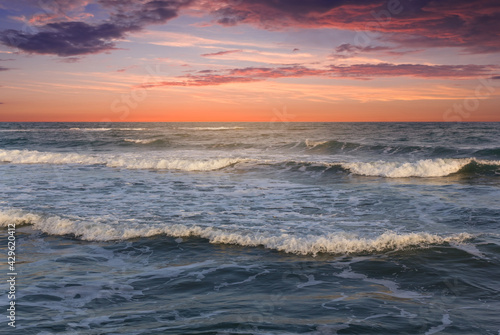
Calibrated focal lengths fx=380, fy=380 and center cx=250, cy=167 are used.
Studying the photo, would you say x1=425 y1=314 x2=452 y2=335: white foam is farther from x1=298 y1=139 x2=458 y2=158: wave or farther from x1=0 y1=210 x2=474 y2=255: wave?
x1=298 y1=139 x2=458 y2=158: wave

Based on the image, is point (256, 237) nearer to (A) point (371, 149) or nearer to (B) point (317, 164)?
(B) point (317, 164)

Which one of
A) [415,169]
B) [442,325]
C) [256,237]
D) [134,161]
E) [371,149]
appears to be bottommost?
[442,325]

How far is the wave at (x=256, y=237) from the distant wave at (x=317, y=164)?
11.9 meters

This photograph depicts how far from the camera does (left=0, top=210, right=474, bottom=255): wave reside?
26.2 ft

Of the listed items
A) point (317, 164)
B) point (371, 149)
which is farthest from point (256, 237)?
point (371, 149)

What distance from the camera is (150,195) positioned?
14.4m

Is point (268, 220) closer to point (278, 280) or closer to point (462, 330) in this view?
point (278, 280)

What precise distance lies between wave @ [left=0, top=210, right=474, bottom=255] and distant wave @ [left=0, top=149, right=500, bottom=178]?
11891 mm

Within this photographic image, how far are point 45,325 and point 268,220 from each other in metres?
6.40

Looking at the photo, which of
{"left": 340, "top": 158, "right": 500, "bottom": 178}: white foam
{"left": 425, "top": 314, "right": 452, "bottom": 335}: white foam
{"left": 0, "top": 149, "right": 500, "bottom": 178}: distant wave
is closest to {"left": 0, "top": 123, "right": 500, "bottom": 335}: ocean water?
{"left": 425, "top": 314, "right": 452, "bottom": 335}: white foam

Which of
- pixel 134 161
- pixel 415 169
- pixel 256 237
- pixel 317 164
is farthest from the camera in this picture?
pixel 134 161

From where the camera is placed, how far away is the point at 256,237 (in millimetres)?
8648

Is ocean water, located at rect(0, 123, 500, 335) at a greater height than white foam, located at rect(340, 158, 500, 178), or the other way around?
white foam, located at rect(340, 158, 500, 178)

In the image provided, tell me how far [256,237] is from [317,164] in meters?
14.8
